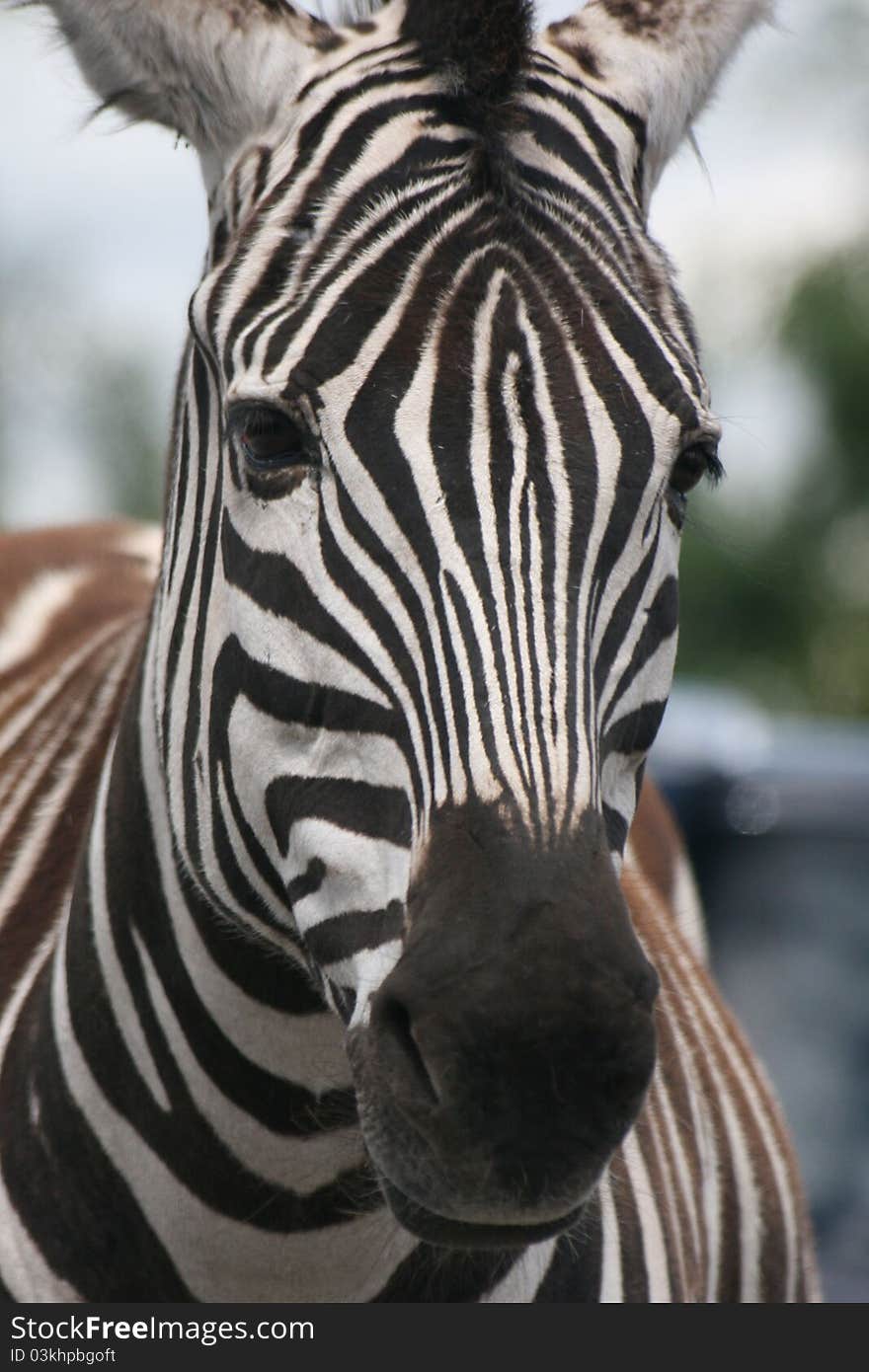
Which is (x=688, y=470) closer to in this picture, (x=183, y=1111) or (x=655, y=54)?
(x=655, y=54)

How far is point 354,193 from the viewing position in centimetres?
248

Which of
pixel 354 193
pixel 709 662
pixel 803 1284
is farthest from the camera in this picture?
pixel 709 662

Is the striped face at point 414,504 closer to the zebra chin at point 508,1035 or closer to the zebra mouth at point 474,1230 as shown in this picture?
the zebra chin at point 508,1035

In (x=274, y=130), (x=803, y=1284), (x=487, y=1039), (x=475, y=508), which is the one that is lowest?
(x=803, y=1284)

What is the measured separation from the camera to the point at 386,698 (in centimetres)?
225

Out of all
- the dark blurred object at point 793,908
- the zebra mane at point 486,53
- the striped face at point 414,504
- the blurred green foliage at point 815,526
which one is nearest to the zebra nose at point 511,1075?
the striped face at point 414,504

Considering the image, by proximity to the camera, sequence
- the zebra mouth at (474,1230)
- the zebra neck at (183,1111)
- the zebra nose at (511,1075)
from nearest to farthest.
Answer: the zebra nose at (511,1075)
the zebra mouth at (474,1230)
the zebra neck at (183,1111)

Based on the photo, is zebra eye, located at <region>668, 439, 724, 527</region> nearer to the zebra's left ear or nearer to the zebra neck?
the zebra's left ear

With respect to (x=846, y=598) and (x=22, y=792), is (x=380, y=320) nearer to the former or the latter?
(x=22, y=792)

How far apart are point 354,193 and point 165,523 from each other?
694mm

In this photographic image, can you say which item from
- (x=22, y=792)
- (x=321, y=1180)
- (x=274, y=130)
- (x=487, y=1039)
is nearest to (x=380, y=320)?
(x=274, y=130)

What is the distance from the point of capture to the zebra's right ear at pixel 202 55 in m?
2.72

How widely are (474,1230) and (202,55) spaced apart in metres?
1.94

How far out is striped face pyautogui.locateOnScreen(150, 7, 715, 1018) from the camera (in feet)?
7.23
